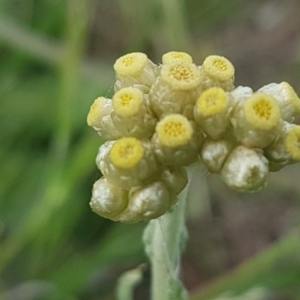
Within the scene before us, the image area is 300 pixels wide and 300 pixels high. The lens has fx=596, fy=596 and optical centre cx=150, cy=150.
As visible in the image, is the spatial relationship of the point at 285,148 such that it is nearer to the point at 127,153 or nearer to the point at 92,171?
the point at 127,153

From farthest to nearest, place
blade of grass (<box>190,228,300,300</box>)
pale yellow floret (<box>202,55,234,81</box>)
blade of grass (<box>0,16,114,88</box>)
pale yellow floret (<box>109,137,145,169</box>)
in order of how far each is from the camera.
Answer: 1. blade of grass (<box>0,16,114,88</box>)
2. blade of grass (<box>190,228,300,300</box>)
3. pale yellow floret (<box>202,55,234,81</box>)
4. pale yellow floret (<box>109,137,145,169</box>)

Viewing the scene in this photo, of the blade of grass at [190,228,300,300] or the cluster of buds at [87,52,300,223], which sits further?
the blade of grass at [190,228,300,300]

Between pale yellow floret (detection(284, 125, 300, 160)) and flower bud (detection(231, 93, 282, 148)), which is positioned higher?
flower bud (detection(231, 93, 282, 148))

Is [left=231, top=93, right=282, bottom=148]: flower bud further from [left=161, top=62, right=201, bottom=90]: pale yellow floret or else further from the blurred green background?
the blurred green background

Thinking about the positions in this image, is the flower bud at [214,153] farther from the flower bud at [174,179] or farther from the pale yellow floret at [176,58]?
the pale yellow floret at [176,58]

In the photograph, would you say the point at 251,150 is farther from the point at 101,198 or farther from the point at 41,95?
the point at 41,95

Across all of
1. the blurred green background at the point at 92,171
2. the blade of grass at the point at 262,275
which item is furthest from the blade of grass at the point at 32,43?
the blade of grass at the point at 262,275

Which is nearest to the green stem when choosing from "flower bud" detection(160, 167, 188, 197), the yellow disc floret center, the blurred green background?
"flower bud" detection(160, 167, 188, 197)
